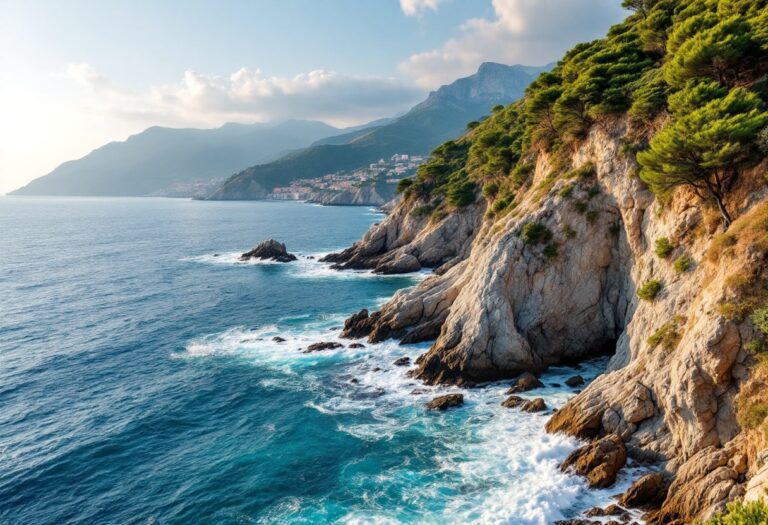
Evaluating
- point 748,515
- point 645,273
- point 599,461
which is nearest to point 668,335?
point 645,273

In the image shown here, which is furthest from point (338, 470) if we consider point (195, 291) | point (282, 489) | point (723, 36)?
point (195, 291)

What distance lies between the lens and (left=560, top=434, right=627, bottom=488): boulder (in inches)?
974

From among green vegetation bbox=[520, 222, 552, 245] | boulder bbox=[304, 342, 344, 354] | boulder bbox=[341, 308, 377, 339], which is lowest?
boulder bbox=[304, 342, 344, 354]

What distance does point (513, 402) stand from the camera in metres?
34.5

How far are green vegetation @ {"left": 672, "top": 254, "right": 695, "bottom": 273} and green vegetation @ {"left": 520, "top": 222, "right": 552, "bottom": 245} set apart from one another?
515 inches

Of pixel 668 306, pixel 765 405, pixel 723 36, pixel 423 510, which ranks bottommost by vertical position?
pixel 423 510

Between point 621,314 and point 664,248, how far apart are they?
31.2ft

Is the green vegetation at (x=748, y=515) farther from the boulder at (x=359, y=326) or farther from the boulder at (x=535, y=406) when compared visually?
the boulder at (x=359, y=326)

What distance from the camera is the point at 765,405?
69.6 ft

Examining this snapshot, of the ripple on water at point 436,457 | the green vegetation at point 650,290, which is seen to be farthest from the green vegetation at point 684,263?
the ripple on water at point 436,457

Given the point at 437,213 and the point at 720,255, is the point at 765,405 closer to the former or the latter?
the point at 720,255

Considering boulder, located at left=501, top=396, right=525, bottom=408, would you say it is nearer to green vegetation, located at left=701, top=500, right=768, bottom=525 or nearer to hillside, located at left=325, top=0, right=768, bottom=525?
hillside, located at left=325, top=0, right=768, bottom=525

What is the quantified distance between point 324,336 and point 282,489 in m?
27.0

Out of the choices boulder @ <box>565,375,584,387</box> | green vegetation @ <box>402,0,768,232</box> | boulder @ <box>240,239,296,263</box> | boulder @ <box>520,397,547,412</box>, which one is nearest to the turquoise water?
boulder @ <box>520,397,547,412</box>
